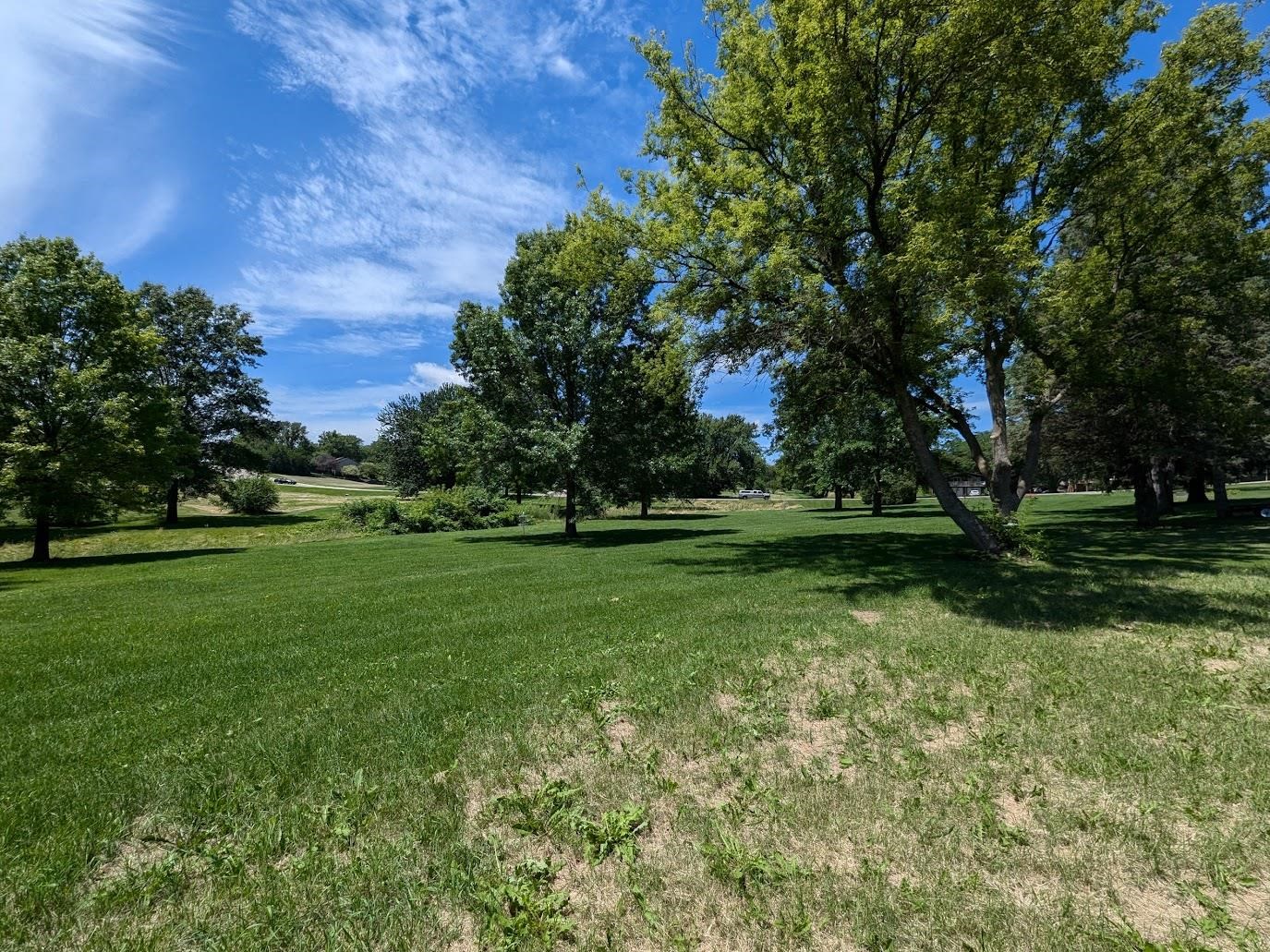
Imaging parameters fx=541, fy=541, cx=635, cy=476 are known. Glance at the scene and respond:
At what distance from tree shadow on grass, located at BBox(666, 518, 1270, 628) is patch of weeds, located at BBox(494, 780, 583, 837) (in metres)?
6.67

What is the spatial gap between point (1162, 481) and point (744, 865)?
109ft

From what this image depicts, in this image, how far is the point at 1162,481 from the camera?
25.6 meters

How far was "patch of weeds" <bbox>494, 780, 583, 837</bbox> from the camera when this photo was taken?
3.33 m

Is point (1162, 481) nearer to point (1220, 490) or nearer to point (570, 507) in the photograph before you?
point (1220, 490)

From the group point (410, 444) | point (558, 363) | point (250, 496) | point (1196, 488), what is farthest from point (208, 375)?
point (1196, 488)

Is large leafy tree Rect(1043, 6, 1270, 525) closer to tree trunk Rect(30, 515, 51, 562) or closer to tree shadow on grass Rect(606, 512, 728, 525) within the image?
tree shadow on grass Rect(606, 512, 728, 525)

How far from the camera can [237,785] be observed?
12.1ft

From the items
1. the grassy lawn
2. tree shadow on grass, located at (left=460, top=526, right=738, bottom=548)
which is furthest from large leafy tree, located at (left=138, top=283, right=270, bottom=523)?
the grassy lawn

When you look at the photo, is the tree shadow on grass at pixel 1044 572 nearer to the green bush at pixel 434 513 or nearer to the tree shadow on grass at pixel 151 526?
the green bush at pixel 434 513

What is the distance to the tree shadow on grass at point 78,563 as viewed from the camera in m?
16.0

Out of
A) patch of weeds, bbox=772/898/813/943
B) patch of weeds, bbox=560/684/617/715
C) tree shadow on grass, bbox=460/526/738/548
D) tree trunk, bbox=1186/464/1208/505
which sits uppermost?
tree trunk, bbox=1186/464/1208/505

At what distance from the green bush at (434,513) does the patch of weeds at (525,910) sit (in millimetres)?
29122

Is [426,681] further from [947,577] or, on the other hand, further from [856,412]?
[856,412]

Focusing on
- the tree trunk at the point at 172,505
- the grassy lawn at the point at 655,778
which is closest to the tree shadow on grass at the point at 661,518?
the tree trunk at the point at 172,505
